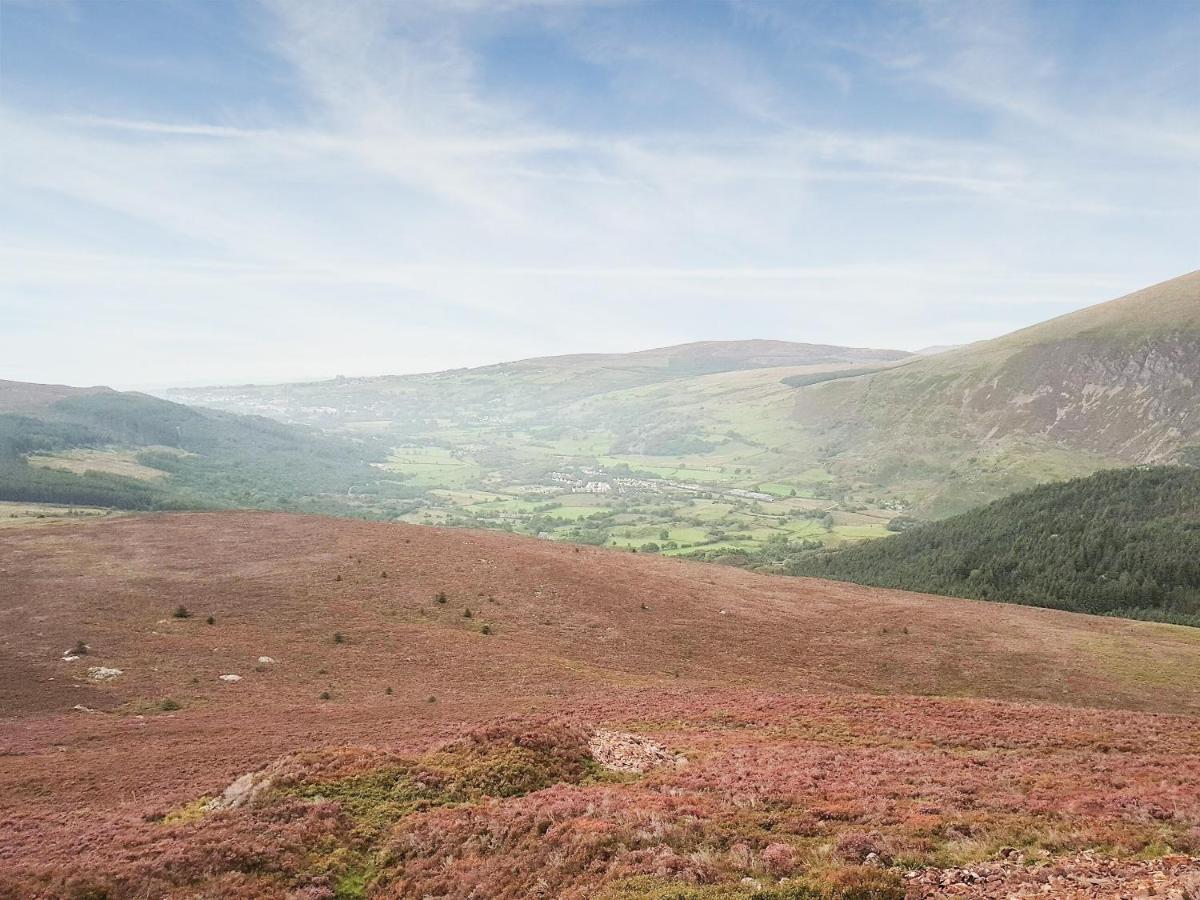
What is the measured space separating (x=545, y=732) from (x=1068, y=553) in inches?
5460

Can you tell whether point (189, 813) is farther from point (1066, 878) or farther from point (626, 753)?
point (1066, 878)

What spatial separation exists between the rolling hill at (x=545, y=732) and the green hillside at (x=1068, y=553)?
67.6m

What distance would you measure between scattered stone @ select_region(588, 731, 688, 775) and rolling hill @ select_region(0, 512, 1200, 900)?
0.16 m

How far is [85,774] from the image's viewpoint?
23609 millimetres

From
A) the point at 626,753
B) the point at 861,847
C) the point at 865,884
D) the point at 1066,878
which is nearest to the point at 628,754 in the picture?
the point at 626,753

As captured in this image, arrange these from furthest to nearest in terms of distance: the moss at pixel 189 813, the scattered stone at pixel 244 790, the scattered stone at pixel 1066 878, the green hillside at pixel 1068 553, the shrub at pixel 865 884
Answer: the green hillside at pixel 1068 553, the scattered stone at pixel 244 790, the moss at pixel 189 813, the shrub at pixel 865 884, the scattered stone at pixel 1066 878

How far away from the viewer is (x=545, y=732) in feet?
79.2

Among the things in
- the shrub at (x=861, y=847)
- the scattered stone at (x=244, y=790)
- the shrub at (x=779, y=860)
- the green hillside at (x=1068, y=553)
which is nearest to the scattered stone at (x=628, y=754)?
the shrub at (x=779, y=860)

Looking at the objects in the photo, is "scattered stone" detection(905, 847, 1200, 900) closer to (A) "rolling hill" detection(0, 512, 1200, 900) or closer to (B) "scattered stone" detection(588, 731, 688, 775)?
(A) "rolling hill" detection(0, 512, 1200, 900)

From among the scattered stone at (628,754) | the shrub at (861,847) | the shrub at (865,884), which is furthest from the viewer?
the scattered stone at (628,754)

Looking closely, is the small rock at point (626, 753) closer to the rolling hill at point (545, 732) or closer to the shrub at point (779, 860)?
the rolling hill at point (545, 732)

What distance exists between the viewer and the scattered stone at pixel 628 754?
23203 mm

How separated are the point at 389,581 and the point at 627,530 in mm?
134960

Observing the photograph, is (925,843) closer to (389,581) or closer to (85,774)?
(85,774)
